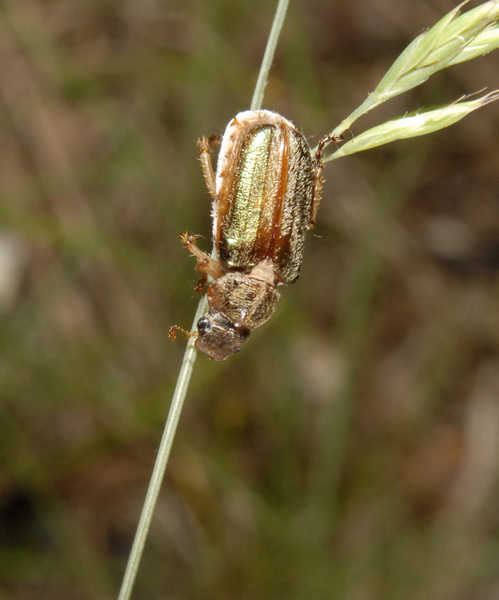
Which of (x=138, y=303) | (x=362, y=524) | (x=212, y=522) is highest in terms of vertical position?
(x=138, y=303)

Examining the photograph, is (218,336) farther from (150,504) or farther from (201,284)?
(150,504)

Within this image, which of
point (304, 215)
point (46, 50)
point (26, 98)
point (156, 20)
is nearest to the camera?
point (304, 215)

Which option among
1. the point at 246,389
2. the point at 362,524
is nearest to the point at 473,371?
the point at 362,524

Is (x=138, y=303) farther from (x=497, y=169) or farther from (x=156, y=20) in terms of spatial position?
(x=497, y=169)

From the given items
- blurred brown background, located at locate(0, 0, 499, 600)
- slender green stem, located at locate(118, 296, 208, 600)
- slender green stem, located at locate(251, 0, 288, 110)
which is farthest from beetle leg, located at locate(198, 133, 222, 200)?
blurred brown background, located at locate(0, 0, 499, 600)

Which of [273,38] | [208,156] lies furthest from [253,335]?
[273,38]

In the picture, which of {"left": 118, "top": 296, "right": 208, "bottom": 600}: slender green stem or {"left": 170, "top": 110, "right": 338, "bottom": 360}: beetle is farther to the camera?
{"left": 170, "top": 110, "right": 338, "bottom": 360}: beetle

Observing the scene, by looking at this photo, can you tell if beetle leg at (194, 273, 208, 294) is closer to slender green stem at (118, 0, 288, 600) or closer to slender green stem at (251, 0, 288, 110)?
slender green stem at (118, 0, 288, 600)

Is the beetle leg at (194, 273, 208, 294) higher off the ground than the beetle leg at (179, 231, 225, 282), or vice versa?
the beetle leg at (179, 231, 225, 282)
